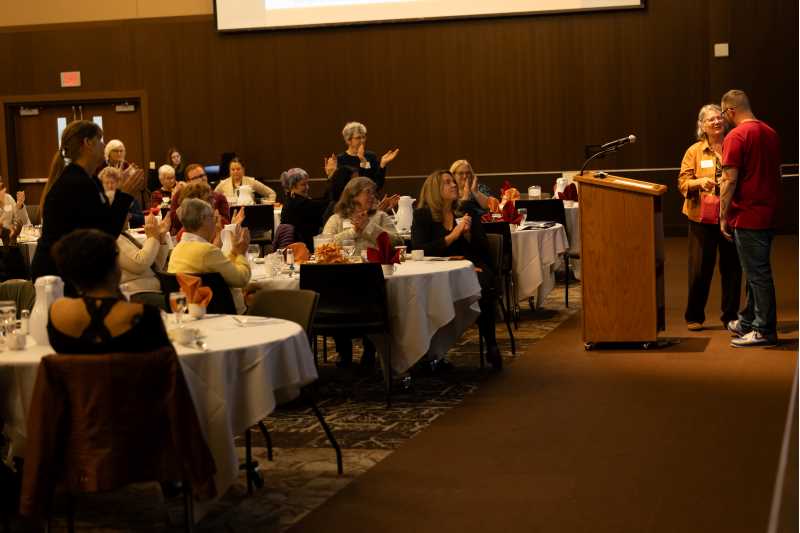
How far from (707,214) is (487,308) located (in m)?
1.67

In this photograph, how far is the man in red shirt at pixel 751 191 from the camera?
720cm

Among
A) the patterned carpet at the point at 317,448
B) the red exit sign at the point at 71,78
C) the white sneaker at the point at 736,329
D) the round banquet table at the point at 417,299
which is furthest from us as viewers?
the red exit sign at the point at 71,78

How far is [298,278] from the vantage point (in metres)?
6.59

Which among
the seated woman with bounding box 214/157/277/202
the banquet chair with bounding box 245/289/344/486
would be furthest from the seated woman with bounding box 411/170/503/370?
the seated woman with bounding box 214/157/277/202

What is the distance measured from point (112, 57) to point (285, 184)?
8.36 meters

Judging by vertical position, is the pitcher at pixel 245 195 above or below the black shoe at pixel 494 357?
above

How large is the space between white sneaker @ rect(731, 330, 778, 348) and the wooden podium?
1.76ft

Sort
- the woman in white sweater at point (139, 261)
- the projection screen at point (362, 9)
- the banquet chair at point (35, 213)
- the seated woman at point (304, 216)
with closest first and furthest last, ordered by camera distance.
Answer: the woman in white sweater at point (139, 261), the seated woman at point (304, 216), the banquet chair at point (35, 213), the projection screen at point (362, 9)

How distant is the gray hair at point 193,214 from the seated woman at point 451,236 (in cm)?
185

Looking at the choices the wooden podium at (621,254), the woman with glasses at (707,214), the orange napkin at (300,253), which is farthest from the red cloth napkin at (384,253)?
the woman with glasses at (707,214)

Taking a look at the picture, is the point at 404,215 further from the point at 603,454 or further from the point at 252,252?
the point at 603,454

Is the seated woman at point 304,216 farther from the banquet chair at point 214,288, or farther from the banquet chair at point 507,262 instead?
the banquet chair at point 214,288

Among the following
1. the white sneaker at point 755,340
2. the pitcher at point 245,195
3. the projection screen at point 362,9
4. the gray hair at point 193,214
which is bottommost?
the white sneaker at point 755,340

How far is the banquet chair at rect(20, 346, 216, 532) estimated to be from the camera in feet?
12.0
